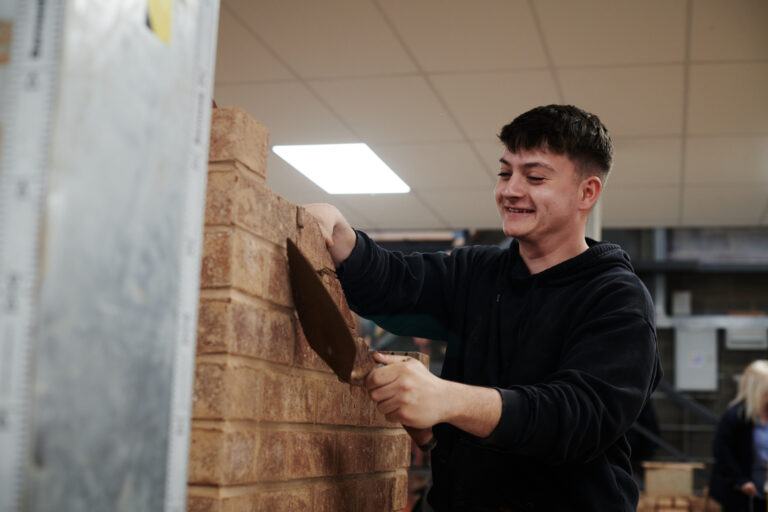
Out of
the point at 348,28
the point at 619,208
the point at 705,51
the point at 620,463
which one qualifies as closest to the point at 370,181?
the point at 619,208

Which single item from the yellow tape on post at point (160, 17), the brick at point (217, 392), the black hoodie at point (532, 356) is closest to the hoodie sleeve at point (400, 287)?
the black hoodie at point (532, 356)

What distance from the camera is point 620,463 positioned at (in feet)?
4.92

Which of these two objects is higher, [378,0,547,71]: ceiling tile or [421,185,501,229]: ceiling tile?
[378,0,547,71]: ceiling tile

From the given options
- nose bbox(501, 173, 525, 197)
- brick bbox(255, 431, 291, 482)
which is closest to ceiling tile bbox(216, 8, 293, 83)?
nose bbox(501, 173, 525, 197)

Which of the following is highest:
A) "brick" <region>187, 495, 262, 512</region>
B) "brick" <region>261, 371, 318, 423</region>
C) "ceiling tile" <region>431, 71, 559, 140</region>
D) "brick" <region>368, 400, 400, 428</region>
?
"ceiling tile" <region>431, 71, 559, 140</region>

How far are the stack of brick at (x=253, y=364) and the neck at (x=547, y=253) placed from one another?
1.36 feet

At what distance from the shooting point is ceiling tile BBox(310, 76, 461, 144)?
354 cm

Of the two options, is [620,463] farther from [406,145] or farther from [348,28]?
[406,145]

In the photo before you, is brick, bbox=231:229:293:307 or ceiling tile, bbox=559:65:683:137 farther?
ceiling tile, bbox=559:65:683:137

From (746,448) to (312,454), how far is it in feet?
13.0

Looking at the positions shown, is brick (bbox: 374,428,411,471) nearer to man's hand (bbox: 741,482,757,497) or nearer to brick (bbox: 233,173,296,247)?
brick (bbox: 233,173,296,247)

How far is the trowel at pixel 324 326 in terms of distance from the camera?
49.5 inches

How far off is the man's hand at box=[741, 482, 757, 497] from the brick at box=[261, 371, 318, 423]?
3.88 meters

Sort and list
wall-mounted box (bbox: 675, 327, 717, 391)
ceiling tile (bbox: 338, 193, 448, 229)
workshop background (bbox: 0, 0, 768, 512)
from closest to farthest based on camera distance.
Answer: workshop background (bbox: 0, 0, 768, 512)
ceiling tile (bbox: 338, 193, 448, 229)
wall-mounted box (bbox: 675, 327, 717, 391)
